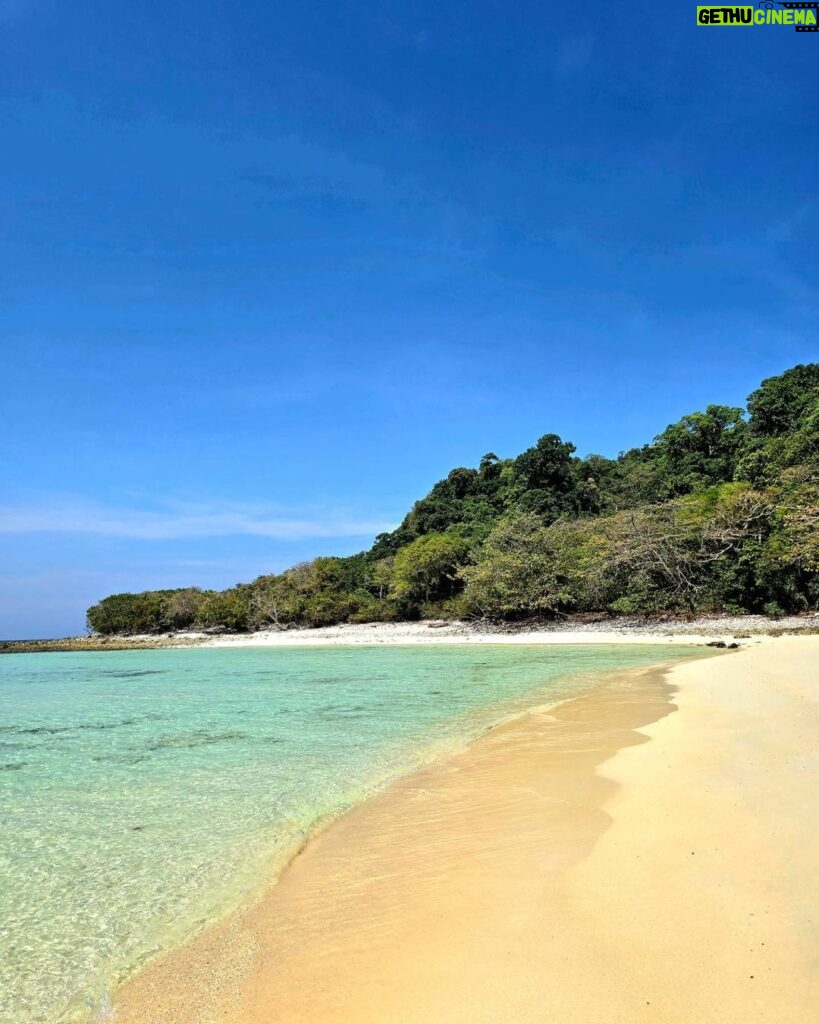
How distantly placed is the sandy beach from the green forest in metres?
22.0

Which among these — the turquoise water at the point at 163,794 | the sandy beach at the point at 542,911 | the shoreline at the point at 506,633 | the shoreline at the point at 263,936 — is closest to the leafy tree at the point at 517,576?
the shoreline at the point at 506,633

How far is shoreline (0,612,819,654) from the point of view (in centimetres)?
2494

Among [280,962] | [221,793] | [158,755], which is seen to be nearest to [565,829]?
[280,962]

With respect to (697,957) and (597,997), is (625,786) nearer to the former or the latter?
(697,957)

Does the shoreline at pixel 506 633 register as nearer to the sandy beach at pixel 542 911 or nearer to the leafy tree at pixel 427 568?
the leafy tree at pixel 427 568

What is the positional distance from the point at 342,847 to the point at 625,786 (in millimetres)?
2610

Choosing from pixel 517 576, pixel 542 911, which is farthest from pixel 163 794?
pixel 517 576

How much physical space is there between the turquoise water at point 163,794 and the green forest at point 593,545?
19.0 metres

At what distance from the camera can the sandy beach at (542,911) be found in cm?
250

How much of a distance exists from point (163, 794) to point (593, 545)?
1265 inches

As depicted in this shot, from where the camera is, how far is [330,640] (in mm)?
39312

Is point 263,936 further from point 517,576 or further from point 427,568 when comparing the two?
point 427,568

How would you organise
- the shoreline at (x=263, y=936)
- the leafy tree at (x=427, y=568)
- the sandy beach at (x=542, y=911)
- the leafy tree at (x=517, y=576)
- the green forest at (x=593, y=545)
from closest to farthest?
the sandy beach at (x=542, y=911) < the shoreline at (x=263, y=936) < the green forest at (x=593, y=545) < the leafy tree at (x=517, y=576) < the leafy tree at (x=427, y=568)

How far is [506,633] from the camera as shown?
33.8m
